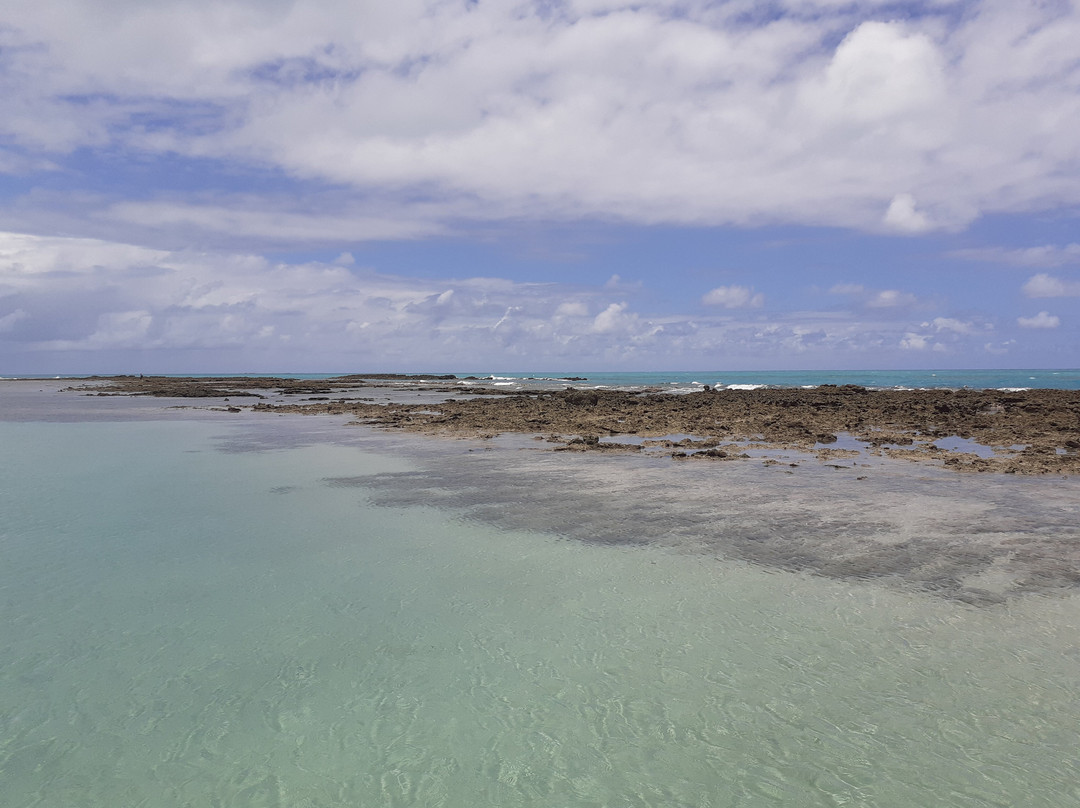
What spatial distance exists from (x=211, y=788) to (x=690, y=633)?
4.15 meters

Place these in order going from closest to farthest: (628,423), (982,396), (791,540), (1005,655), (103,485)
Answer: (1005,655), (791,540), (103,485), (628,423), (982,396)

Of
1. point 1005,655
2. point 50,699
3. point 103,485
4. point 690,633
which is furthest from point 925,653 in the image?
point 103,485

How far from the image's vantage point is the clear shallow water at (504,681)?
4.18 metres

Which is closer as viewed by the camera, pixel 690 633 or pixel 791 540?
pixel 690 633

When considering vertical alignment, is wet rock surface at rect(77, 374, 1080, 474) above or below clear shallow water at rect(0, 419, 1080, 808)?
above

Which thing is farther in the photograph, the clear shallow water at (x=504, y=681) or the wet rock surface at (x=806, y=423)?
the wet rock surface at (x=806, y=423)

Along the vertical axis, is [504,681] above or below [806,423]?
below

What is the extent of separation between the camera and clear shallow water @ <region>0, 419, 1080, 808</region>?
4184 millimetres

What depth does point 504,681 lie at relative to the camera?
216 inches

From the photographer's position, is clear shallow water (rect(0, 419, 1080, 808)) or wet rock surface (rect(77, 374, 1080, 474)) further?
wet rock surface (rect(77, 374, 1080, 474))

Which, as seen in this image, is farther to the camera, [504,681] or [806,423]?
[806,423]

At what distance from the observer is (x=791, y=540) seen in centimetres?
980

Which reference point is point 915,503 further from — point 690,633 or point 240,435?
point 240,435

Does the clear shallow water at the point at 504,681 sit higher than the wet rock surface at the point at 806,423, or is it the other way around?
the wet rock surface at the point at 806,423
